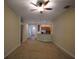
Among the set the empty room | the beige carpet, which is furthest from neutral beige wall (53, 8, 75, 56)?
the beige carpet

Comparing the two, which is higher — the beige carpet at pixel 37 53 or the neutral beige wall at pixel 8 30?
the neutral beige wall at pixel 8 30

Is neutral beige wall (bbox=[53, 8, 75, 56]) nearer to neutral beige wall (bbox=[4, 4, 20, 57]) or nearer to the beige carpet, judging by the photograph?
the beige carpet

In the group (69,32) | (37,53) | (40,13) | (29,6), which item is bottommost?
(37,53)

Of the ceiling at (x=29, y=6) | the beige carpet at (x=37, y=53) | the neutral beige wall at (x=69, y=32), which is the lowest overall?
the beige carpet at (x=37, y=53)

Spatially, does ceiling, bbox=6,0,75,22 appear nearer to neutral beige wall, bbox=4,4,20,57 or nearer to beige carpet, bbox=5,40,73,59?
neutral beige wall, bbox=4,4,20,57

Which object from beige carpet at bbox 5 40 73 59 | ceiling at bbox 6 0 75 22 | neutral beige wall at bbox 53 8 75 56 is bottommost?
beige carpet at bbox 5 40 73 59

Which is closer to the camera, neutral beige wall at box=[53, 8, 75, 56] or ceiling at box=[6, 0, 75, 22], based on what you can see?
ceiling at box=[6, 0, 75, 22]

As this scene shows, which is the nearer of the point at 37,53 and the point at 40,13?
the point at 37,53

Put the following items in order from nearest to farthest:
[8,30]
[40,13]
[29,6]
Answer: [8,30] < [29,6] < [40,13]

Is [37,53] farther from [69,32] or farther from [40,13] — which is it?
[40,13]

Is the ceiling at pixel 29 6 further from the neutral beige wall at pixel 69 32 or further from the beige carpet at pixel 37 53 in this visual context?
the beige carpet at pixel 37 53

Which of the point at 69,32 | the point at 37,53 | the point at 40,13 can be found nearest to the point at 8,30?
the point at 37,53

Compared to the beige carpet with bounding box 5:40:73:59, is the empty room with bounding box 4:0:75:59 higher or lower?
higher

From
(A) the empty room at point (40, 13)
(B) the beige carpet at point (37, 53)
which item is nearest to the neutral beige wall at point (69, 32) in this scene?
(A) the empty room at point (40, 13)
